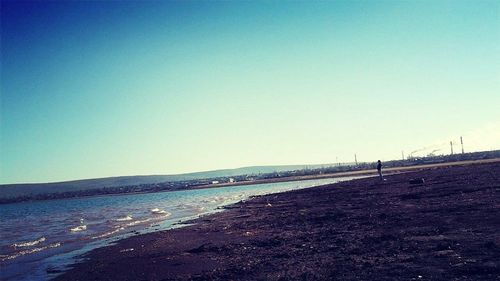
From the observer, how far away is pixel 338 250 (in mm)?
10664

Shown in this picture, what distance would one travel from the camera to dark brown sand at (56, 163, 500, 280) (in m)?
8.20

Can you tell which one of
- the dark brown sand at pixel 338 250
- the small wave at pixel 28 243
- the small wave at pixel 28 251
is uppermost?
the dark brown sand at pixel 338 250

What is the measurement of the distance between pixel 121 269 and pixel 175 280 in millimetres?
3511

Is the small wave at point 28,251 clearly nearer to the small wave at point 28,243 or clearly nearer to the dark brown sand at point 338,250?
the small wave at point 28,243

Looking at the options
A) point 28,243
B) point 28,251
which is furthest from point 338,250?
point 28,243

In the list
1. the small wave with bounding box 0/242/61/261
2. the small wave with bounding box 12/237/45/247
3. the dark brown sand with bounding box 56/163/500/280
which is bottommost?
the small wave with bounding box 12/237/45/247

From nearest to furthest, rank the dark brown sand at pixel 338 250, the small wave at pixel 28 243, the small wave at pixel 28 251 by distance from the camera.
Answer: the dark brown sand at pixel 338 250
the small wave at pixel 28 251
the small wave at pixel 28 243

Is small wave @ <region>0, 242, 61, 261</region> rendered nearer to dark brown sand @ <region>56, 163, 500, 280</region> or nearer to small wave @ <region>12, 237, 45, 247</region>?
small wave @ <region>12, 237, 45, 247</region>

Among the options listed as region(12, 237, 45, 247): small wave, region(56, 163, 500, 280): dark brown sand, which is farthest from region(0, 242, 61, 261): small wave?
region(56, 163, 500, 280): dark brown sand

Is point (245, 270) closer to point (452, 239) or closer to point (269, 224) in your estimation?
point (452, 239)

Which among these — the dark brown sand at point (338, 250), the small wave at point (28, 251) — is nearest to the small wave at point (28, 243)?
the small wave at point (28, 251)

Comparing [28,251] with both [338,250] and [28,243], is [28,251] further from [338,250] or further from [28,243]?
[338,250]

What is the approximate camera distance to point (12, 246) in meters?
21.8

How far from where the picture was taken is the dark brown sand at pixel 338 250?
26.9 feet
